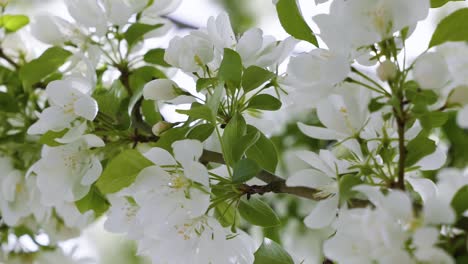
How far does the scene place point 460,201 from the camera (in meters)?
0.62


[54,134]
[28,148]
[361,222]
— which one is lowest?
[28,148]

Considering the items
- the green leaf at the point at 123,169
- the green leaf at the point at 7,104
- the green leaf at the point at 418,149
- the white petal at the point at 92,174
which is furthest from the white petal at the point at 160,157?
the green leaf at the point at 7,104

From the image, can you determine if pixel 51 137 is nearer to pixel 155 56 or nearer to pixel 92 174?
pixel 92 174

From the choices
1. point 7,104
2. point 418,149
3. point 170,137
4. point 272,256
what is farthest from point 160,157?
point 7,104

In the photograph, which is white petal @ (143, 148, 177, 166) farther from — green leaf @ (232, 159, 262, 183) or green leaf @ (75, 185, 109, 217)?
green leaf @ (75, 185, 109, 217)

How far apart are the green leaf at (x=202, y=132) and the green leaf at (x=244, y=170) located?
83 millimetres

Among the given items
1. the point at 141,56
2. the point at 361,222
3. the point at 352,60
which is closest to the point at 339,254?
the point at 361,222

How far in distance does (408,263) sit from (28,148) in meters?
0.67

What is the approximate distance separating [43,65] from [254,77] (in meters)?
0.37

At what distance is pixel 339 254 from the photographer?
627mm

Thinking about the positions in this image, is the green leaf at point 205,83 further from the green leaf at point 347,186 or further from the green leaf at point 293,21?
the green leaf at point 347,186

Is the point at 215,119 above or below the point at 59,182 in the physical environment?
above

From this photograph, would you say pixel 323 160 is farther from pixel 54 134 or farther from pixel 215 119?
pixel 54 134

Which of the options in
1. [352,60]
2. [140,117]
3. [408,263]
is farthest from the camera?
[140,117]
